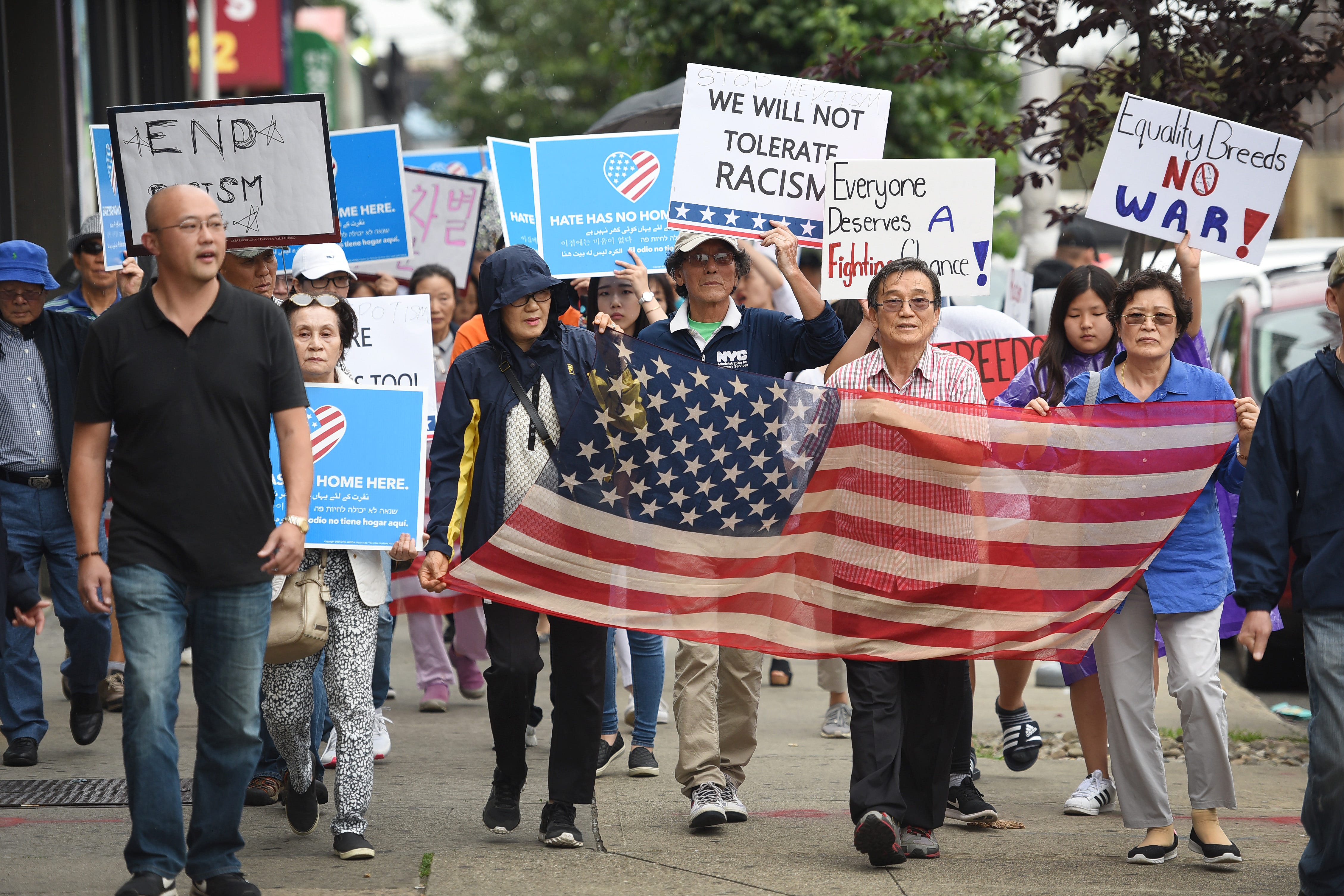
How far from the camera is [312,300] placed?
A: 5.84 meters

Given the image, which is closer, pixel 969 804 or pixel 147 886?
pixel 147 886

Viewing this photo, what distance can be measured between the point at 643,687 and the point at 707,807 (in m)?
1.12

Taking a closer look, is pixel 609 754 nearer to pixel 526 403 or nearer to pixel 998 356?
pixel 526 403

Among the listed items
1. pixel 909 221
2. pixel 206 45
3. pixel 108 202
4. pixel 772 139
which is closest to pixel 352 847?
pixel 909 221

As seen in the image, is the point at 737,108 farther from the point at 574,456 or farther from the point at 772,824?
the point at 772,824

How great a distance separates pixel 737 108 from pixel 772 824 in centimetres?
326

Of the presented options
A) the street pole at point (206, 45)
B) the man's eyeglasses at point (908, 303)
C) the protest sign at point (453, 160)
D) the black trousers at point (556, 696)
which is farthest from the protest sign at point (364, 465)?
the street pole at point (206, 45)

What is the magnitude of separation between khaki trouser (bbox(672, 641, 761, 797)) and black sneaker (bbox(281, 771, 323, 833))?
135 centimetres

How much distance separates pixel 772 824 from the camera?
600 centimetres

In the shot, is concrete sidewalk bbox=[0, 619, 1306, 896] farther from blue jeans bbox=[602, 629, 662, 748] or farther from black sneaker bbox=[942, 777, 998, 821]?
blue jeans bbox=[602, 629, 662, 748]

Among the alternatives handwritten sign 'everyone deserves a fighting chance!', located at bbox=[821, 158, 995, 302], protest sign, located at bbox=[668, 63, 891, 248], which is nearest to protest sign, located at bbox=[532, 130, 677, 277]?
protest sign, located at bbox=[668, 63, 891, 248]

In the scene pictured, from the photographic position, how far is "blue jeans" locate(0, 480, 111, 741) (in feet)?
22.7

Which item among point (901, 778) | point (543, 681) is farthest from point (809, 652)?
point (543, 681)

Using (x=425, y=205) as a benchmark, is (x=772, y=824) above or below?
below
